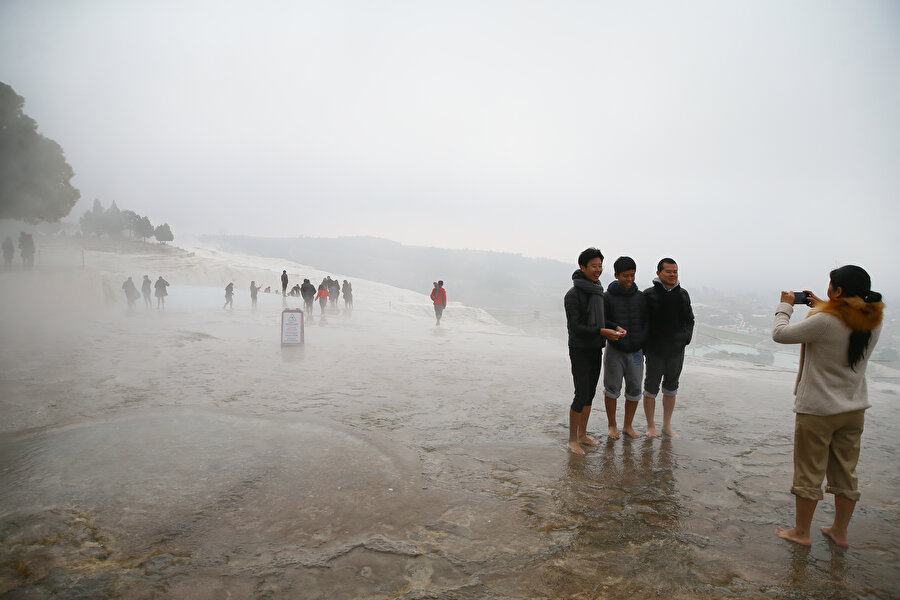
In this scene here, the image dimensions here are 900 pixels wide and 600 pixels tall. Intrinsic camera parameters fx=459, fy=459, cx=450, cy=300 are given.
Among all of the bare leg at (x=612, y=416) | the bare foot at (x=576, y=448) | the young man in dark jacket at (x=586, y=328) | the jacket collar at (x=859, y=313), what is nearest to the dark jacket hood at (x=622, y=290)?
the young man in dark jacket at (x=586, y=328)

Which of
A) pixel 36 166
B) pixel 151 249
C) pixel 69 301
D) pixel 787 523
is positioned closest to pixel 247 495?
pixel 787 523

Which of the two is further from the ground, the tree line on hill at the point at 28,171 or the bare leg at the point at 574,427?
the tree line on hill at the point at 28,171

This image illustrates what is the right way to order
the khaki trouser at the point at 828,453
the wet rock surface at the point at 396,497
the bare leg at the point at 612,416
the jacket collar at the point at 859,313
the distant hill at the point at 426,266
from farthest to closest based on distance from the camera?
1. the distant hill at the point at 426,266
2. the bare leg at the point at 612,416
3. the khaki trouser at the point at 828,453
4. the jacket collar at the point at 859,313
5. the wet rock surface at the point at 396,497

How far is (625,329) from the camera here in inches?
193

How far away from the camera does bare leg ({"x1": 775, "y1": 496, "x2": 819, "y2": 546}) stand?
116 inches

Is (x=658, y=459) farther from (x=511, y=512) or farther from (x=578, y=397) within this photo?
(x=511, y=512)

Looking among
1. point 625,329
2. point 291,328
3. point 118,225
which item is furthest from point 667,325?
point 118,225

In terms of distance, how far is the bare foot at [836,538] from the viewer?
116 inches

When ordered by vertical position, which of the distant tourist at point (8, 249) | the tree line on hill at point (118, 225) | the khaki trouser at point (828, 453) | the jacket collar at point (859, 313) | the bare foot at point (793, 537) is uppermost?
the tree line on hill at point (118, 225)

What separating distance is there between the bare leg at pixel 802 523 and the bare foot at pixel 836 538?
17 cm

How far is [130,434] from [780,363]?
15416 mm

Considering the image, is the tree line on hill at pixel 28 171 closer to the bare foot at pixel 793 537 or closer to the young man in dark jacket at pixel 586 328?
the young man in dark jacket at pixel 586 328

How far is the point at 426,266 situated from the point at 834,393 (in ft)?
433

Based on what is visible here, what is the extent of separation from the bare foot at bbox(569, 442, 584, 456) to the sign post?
27.0 feet
